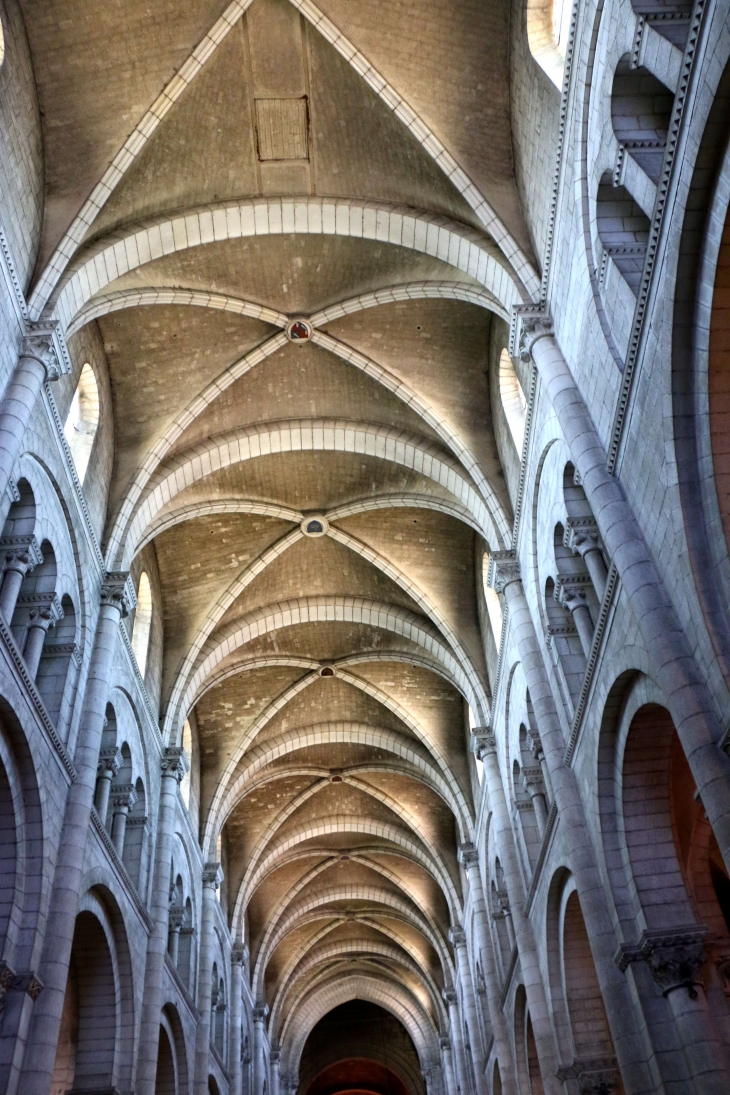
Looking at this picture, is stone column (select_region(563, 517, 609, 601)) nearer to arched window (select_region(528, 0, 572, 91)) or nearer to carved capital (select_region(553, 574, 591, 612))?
carved capital (select_region(553, 574, 591, 612))

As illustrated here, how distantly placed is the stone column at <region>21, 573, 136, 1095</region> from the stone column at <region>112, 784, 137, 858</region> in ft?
8.27

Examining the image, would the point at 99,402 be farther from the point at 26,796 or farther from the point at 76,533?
the point at 26,796

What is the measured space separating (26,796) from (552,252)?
10.4 meters

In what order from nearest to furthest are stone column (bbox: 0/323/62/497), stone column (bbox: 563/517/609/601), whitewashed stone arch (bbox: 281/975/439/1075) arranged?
stone column (bbox: 0/323/62/497) < stone column (bbox: 563/517/609/601) < whitewashed stone arch (bbox: 281/975/439/1075)

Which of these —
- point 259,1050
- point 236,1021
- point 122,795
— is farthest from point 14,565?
point 259,1050

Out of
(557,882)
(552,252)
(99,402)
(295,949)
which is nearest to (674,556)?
(552,252)

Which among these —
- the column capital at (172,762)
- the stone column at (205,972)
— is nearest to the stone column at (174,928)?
the stone column at (205,972)

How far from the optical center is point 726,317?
9586 mm

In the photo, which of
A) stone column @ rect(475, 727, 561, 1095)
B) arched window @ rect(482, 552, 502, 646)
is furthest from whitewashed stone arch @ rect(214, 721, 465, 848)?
arched window @ rect(482, 552, 502, 646)

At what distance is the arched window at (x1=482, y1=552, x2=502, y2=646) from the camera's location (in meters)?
22.4

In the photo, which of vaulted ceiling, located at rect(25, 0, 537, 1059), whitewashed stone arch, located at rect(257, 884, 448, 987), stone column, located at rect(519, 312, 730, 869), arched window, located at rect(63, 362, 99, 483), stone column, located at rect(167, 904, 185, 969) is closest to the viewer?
stone column, located at rect(519, 312, 730, 869)

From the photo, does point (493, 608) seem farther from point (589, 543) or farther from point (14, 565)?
point (14, 565)

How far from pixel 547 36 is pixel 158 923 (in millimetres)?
16486

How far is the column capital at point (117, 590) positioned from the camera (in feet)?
59.4
